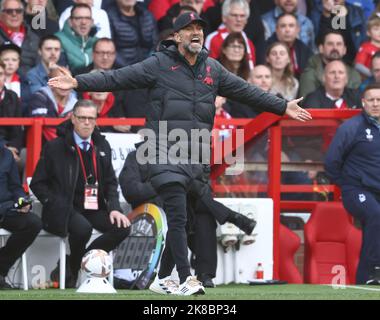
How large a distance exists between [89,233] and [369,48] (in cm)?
589

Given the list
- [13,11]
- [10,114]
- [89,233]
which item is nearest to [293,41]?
[13,11]

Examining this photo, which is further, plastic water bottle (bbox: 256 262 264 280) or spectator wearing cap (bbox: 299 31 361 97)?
spectator wearing cap (bbox: 299 31 361 97)

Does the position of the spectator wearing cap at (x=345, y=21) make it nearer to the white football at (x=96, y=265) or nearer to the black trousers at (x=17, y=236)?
the black trousers at (x=17, y=236)

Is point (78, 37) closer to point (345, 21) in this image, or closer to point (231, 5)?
point (231, 5)

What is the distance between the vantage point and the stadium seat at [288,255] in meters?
13.7

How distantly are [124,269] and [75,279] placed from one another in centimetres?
50

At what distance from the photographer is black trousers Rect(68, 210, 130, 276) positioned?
12688 mm

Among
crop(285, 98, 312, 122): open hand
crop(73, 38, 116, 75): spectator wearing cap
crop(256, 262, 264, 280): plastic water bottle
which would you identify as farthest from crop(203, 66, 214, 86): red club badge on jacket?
crop(73, 38, 116, 75): spectator wearing cap

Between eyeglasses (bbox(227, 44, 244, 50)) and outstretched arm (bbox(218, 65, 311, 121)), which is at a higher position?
eyeglasses (bbox(227, 44, 244, 50))

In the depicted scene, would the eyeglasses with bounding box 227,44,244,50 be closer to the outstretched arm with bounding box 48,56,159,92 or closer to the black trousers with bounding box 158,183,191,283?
the outstretched arm with bounding box 48,56,159,92

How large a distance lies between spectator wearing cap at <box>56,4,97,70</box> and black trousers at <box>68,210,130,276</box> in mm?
2941
